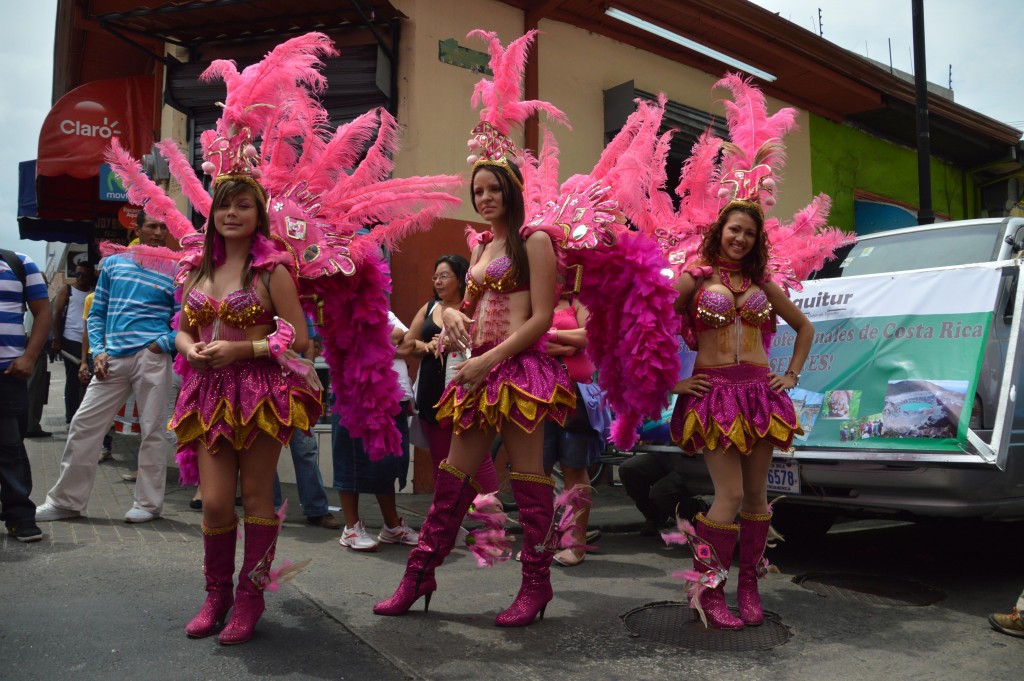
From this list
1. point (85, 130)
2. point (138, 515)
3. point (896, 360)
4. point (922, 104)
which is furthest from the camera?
point (85, 130)

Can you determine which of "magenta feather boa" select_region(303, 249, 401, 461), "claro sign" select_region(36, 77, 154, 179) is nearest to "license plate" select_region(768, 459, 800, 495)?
"magenta feather boa" select_region(303, 249, 401, 461)

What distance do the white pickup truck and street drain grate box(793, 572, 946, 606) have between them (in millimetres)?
367

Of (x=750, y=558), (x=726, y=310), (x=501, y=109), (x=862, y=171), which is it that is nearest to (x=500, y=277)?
(x=501, y=109)

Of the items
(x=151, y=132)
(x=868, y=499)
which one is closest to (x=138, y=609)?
(x=868, y=499)

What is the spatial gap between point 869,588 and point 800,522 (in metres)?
1.04

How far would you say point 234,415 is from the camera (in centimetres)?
320

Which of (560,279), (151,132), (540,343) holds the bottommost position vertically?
(540,343)

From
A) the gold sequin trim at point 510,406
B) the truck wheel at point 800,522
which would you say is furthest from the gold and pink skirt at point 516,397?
the truck wheel at point 800,522

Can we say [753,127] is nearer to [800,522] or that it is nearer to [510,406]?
[510,406]

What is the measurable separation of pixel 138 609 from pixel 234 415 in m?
1.07

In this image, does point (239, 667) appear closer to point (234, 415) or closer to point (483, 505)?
point (234, 415)

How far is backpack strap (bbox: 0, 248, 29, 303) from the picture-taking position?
4.98m

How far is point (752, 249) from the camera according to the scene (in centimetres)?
370

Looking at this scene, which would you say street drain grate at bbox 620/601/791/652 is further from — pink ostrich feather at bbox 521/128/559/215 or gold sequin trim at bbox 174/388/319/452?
pink ostrich feather at bbox 521/128/559/215
